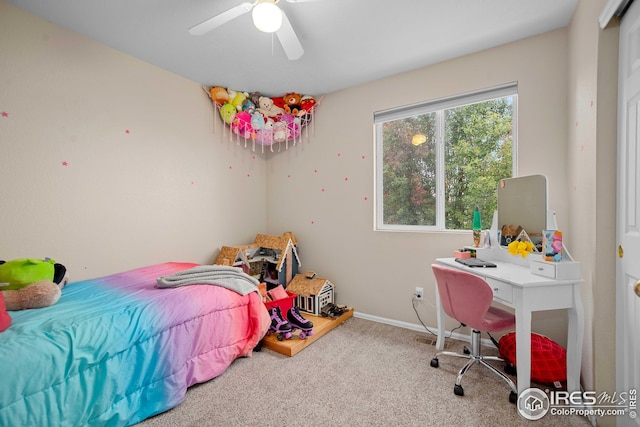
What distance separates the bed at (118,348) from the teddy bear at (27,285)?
2.4 inches

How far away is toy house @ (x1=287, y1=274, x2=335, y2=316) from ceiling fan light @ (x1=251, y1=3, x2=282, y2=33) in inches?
90.4

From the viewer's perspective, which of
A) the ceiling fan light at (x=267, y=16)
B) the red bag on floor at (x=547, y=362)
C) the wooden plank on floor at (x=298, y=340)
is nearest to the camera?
the ceiling fan light at (x=267, y=16)

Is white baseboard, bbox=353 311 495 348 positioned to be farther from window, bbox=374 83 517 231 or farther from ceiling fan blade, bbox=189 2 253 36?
ceiling fan blade, bbox=189 2 253 36

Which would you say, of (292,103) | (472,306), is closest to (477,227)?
(472,306)

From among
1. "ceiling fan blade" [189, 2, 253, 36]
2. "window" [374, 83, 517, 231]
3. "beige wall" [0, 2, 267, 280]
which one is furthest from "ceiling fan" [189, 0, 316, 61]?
"window" [374, 83, 517, 231]

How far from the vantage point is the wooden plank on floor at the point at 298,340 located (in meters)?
2.23

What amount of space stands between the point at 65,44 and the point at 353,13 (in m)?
2.08

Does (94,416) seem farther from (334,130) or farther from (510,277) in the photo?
(334,130)

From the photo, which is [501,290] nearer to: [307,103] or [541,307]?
[541,307]

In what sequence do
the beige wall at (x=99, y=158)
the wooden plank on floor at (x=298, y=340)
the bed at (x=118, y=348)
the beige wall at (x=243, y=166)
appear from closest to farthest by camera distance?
the bed at (x=118, y=348)
the beige wall at (x=243, y=166)
the beige wall at (x=99, y=158)
the wooden plank on floor at (x=298, y=340)

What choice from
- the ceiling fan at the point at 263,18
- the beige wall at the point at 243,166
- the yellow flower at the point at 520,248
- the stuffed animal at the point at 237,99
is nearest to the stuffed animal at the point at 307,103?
the beige wall at the point at 243,166

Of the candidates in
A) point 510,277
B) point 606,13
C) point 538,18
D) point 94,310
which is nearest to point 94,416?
point 94,310

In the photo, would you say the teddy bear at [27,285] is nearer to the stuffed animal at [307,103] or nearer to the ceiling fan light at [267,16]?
the ceiling fan light at [267,16]

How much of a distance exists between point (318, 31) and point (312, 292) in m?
2.31
